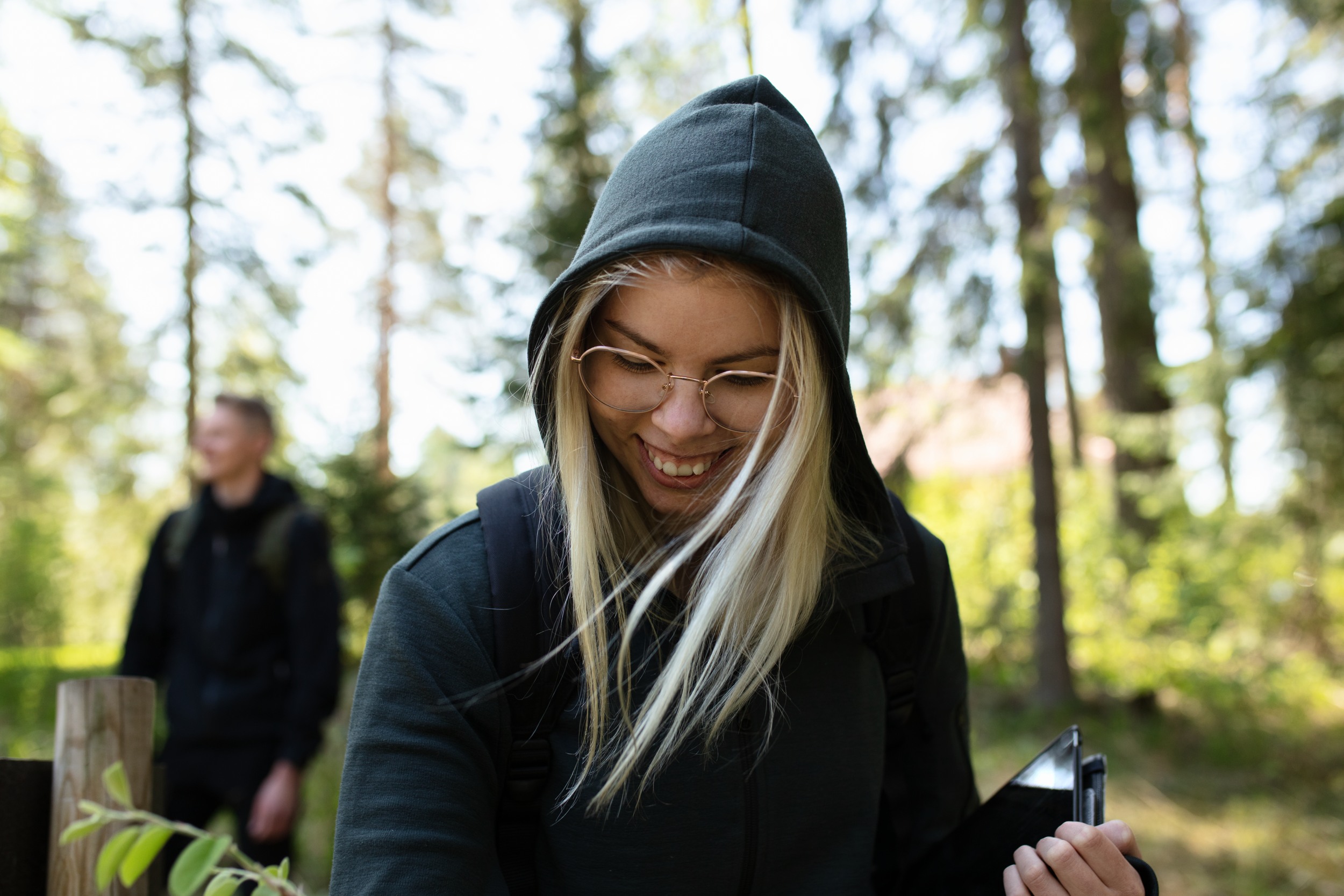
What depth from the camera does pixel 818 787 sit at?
61.4 inches

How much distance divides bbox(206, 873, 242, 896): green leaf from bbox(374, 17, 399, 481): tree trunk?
42.0ft

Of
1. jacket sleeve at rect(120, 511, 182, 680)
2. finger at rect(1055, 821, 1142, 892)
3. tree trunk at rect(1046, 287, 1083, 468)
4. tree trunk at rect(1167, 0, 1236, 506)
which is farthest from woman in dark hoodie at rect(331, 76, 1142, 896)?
tree trunk at rect(1046, 287, 1083, 468)

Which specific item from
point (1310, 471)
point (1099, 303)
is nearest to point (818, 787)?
point (1310, 471)

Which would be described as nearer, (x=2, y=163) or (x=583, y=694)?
(x=583, y=694)

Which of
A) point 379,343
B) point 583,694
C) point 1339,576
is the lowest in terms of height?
point 1339,576

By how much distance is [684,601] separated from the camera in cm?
162

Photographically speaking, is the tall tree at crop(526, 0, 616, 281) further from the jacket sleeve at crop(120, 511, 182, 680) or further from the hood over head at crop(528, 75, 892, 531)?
the hood over head at crop(528, 75, 892, 531)

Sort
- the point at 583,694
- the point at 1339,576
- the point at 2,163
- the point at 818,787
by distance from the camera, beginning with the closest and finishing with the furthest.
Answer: the point at 583,694 < the point at 818,787 < the point at 2,163 < the point at 1339,576

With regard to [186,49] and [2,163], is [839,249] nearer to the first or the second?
[2,163]

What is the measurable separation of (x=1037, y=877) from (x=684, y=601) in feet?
2.32

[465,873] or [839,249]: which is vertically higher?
[839,249]

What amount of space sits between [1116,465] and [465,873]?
426 inches

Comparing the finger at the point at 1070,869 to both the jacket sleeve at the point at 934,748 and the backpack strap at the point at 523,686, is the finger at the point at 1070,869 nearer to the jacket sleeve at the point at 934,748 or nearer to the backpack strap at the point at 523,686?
the jacket sleeve at the point at 934,748

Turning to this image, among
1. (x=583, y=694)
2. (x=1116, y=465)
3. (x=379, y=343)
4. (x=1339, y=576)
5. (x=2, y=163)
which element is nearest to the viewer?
(x=583, y=694)
